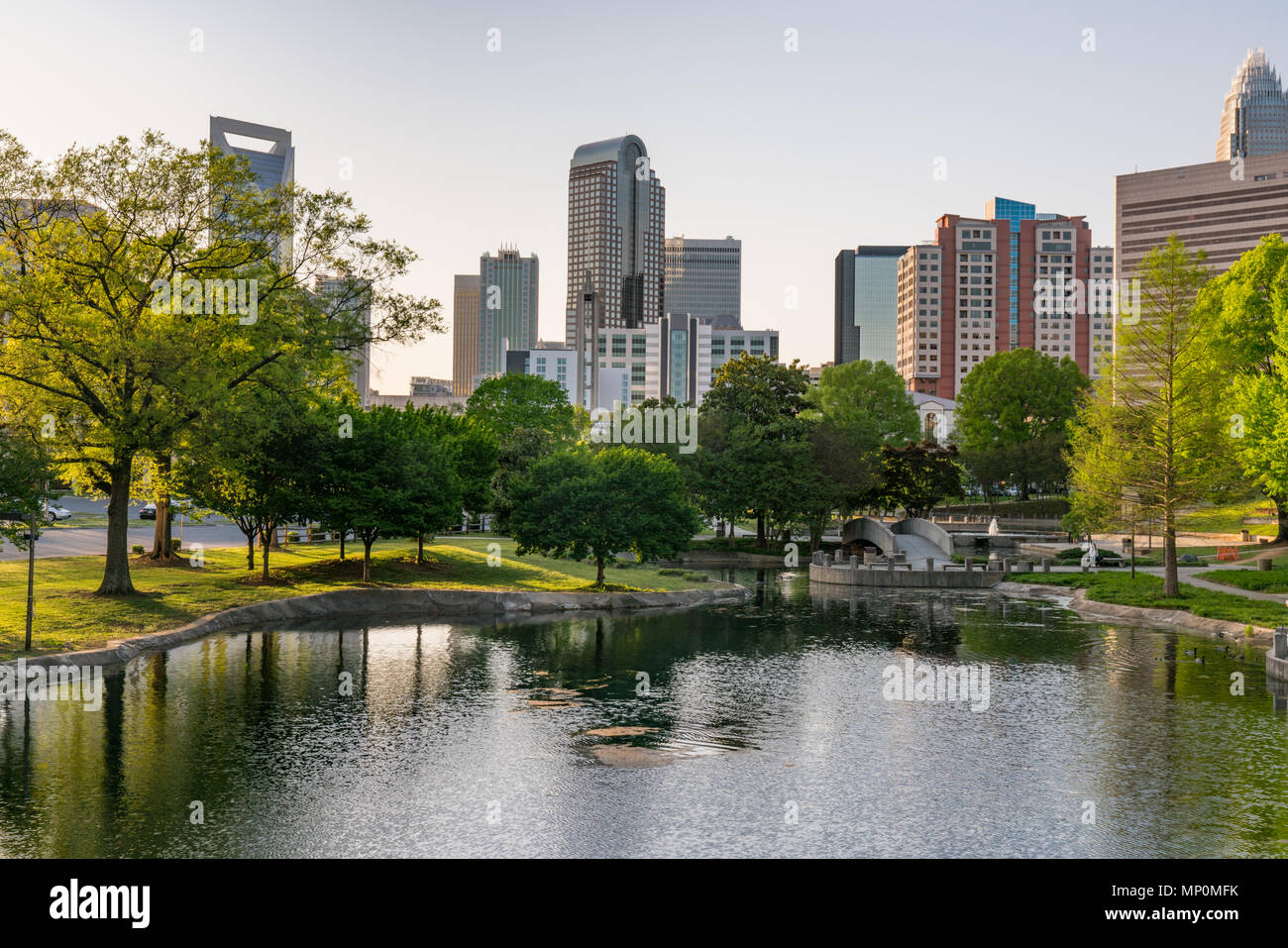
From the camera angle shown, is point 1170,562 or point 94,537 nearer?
point 1170,562

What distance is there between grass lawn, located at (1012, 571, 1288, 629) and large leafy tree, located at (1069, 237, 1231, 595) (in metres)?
1.68

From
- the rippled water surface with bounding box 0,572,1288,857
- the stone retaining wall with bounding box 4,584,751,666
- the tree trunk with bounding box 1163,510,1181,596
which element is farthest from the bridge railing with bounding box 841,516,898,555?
the rippled water surface with bounding box 0,572,1288,857

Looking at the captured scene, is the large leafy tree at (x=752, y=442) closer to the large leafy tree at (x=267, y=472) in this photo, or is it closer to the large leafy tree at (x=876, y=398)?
the large leafy tree at (x=267, y=472)

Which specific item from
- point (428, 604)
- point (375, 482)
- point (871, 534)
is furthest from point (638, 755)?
point (871, 534)

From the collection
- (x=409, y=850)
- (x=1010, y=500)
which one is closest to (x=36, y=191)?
(x=409, y=850)

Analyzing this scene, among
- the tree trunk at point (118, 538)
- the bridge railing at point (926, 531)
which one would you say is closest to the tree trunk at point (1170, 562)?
the bridge railing at point (926, 531)

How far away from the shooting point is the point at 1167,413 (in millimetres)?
46000

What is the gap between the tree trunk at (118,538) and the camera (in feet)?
123

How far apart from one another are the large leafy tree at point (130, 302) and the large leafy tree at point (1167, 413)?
37.6m

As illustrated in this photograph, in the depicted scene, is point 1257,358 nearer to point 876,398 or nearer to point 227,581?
point 227,581

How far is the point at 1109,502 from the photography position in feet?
Result: 157

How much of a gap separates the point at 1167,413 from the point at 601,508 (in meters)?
26.7

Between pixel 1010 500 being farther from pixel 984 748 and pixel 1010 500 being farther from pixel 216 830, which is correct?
pixel 216 830

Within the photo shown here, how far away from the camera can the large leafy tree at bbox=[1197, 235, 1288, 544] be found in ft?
153
